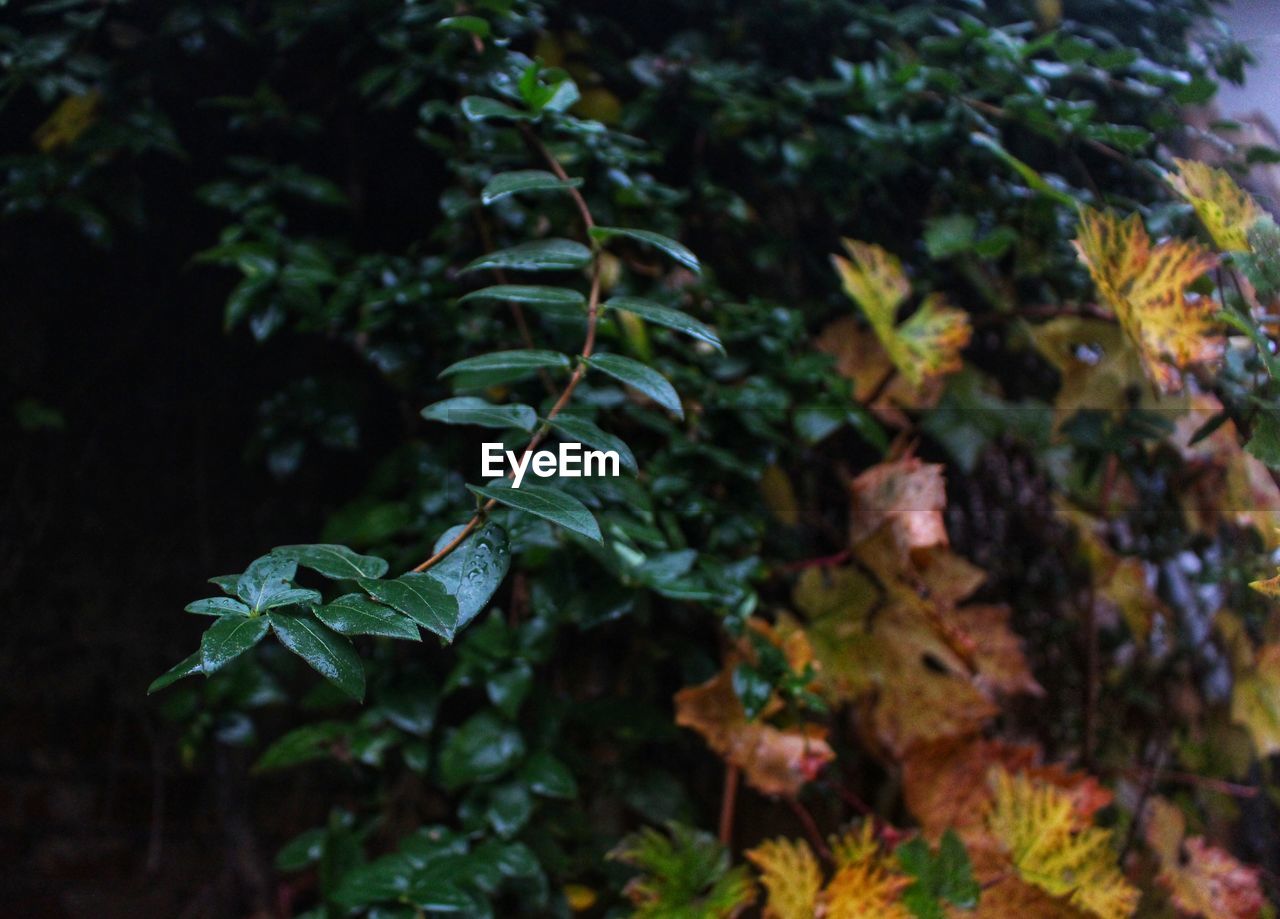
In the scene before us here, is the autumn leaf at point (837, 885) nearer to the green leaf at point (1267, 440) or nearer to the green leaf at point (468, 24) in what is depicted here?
the green leaf at point (1267, 440)

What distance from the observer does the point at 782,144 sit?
1000mm

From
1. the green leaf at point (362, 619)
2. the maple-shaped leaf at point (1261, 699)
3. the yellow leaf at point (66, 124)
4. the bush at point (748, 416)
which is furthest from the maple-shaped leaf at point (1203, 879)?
the yellow leaf at point (66, 124)

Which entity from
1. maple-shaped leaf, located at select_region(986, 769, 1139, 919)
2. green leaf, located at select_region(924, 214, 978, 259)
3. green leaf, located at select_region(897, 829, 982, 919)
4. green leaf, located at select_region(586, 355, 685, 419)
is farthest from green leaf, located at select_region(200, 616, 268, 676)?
green leaf, located at select_region(924, 214, 978, 259)

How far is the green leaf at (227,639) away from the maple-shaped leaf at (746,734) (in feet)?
1.51

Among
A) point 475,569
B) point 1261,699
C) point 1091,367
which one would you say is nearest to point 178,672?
point 475,569

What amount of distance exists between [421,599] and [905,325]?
676 millimetres

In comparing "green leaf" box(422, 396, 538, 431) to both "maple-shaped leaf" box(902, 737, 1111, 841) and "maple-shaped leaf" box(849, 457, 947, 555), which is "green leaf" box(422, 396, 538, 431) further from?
"maple-shaped leaf" box(902, 737, 1111, 841)

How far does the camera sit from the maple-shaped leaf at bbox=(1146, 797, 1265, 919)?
0.92 meters

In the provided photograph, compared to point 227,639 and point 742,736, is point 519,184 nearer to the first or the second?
point 227,639

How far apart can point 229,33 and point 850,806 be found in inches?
43.6

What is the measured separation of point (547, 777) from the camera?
2.34ft

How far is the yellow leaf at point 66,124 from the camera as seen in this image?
0.95 metres

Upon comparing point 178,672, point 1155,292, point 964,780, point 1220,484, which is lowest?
point 964,780

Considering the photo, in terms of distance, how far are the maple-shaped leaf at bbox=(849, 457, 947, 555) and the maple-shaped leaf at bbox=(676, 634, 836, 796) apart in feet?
0.52
